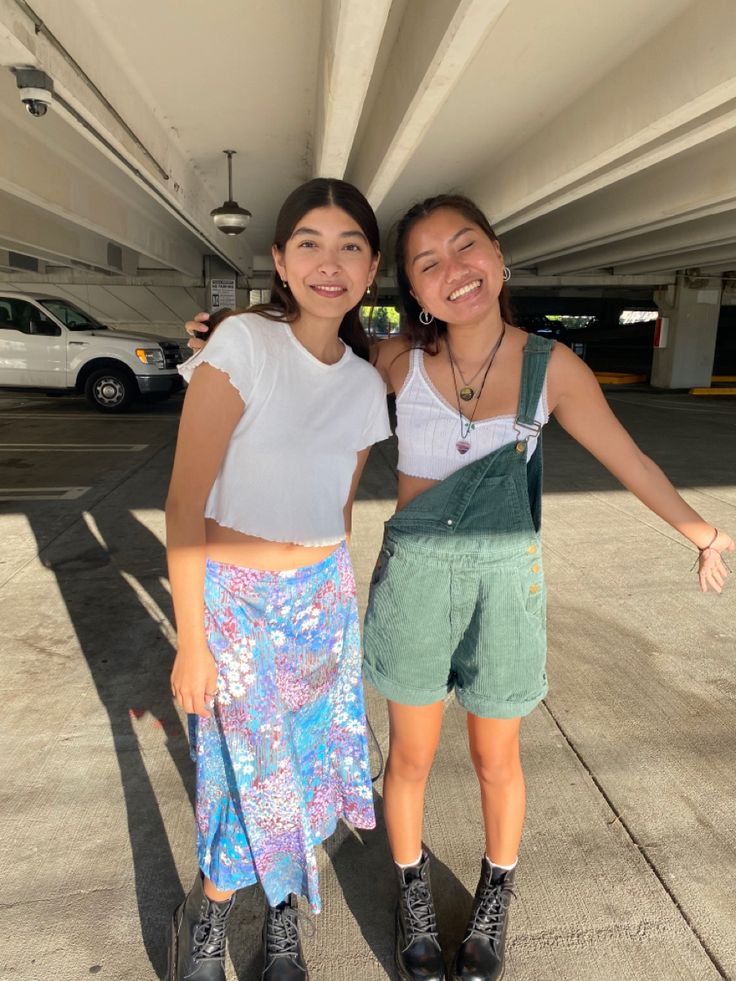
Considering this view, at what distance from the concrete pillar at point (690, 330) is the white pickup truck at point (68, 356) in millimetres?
13502

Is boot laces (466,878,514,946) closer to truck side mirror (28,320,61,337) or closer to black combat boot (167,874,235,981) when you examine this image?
black combat boot (167,874,235,981)

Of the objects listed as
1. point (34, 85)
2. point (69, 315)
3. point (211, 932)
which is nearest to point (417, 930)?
point (211, 932)

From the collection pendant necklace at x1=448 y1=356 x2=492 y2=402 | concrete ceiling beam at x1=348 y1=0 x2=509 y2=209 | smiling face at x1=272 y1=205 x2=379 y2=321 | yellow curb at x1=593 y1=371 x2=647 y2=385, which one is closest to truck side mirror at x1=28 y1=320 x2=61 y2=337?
concrete ceiling beam at x1=348 y1=0 x2=509 y2=209

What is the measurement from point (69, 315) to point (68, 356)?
92cm

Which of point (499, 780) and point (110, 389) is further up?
point (110, 389)

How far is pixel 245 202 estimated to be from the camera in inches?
415

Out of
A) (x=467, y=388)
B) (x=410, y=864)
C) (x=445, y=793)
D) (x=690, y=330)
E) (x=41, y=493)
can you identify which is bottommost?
(x=445, y=793)

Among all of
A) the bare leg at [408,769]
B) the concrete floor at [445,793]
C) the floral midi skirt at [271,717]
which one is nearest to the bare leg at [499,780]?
the bare leg at [408,769]

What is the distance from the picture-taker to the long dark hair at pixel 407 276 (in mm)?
1679

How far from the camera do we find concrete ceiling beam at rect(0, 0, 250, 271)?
3.58 metres

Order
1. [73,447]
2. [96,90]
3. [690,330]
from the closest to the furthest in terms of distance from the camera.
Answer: [96,90] < [73,447] < [690,330]

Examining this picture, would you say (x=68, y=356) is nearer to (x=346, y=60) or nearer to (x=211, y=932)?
(x=346, y=60)

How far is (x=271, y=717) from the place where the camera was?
61.6 inches

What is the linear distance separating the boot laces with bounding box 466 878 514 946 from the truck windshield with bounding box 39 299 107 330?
11.9 metres
